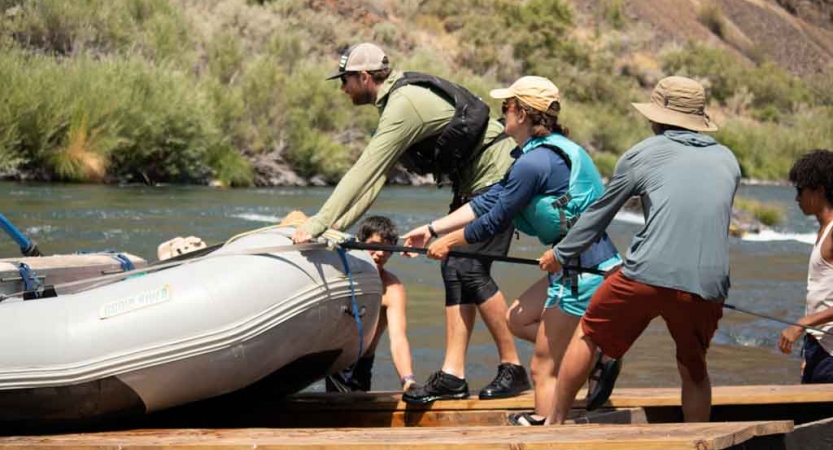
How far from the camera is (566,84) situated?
185 feet

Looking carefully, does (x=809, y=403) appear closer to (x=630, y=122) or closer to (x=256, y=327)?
(x=256, y=327)

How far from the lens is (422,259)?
16281 mm

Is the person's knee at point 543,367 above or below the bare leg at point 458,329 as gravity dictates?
above

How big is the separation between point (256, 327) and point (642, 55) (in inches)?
2568

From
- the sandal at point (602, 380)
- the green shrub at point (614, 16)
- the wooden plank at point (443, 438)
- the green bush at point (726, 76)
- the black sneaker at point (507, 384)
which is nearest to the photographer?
the wooden plank at point (443, 438)

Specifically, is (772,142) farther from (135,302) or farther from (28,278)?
(135,302)

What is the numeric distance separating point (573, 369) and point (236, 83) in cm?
2938

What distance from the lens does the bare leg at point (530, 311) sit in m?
5.47

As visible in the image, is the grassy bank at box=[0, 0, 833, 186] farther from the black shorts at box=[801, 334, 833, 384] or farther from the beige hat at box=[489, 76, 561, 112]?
the black shorts at box=[801, 334, 833, 384]

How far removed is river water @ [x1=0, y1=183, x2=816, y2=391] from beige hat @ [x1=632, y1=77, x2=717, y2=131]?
4484mm

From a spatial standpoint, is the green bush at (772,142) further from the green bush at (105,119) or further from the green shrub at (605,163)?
the green bush at (105,119)

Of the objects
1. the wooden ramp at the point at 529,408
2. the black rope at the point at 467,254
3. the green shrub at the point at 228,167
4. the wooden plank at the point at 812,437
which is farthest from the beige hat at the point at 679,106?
the green shrub at the point at 228,167

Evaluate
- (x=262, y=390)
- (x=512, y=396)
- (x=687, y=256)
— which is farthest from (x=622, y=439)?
(x=262, y=390)

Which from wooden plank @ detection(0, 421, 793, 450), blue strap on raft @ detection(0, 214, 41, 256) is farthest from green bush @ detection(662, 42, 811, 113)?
wooden plank @ detection(0, 421, 793, 450)
